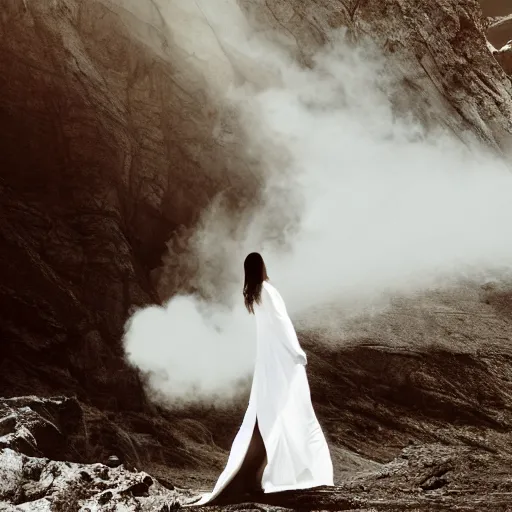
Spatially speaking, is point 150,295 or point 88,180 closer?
point 150,295

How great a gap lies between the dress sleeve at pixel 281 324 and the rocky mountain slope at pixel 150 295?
1121 millimetres

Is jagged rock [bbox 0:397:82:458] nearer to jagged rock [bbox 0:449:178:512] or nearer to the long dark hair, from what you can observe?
jagged rock [bbox 0:449:178:512]

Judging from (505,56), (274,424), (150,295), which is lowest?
(274,424)

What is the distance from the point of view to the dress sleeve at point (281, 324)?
498 centimetres

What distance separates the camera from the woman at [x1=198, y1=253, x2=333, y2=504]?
4.86 metres

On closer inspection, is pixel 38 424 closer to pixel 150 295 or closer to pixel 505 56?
pixel 150 295

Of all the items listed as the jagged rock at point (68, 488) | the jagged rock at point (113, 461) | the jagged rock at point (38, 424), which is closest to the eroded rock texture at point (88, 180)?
the jagged rock at point (38, 424)

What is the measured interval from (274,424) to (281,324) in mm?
770

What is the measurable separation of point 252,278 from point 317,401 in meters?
3.79

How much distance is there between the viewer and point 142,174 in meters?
10.9

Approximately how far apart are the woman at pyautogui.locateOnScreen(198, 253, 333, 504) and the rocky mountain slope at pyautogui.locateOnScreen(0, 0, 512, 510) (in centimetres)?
23

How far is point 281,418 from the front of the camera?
497 centimetres

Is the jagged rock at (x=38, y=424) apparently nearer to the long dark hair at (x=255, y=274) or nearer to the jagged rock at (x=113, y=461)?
the jagged rock at (x=113, y=461)

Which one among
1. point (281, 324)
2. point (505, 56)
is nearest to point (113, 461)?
point (281, 324)
